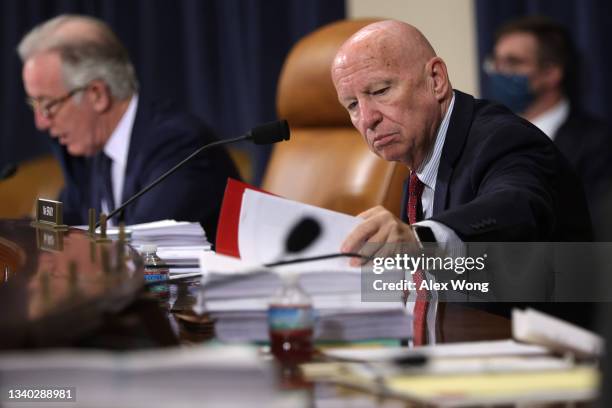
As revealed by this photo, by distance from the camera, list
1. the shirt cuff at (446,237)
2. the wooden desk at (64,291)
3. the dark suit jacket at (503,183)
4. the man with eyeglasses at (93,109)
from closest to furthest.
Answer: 1. the wooden desk at (64,291)
2. the shirt cuff at (446,237)
3. the dark suit jacket at (503,183)
4. the man with eyeglasses at (93,109)

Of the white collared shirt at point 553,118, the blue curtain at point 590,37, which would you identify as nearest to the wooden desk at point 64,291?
the white collared shirt at point 553,118

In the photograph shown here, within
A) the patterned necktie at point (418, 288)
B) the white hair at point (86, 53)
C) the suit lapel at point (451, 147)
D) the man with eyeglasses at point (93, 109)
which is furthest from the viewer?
the white hair at point (86, 53)

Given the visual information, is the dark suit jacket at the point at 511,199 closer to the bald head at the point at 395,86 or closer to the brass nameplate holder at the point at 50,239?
the bald head at the point at 395,86

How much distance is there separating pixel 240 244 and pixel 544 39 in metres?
2.73

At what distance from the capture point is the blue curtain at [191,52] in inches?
176

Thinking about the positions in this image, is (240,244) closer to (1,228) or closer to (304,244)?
(304,244)

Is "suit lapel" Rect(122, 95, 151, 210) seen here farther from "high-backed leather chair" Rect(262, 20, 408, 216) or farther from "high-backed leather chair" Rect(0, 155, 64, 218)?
"high-backed leather chair" Rect(0, 155, 64, 218)

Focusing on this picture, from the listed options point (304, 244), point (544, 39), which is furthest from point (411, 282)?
point (544, 39)

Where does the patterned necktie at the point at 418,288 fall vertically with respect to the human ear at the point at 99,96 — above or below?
below

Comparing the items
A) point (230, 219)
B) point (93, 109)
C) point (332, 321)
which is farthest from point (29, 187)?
point (332, 321)

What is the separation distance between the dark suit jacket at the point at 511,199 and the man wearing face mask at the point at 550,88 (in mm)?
1760

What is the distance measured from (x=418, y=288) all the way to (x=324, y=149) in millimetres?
1575

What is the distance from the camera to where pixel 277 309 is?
1.05m

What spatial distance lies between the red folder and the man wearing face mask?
237 cm
